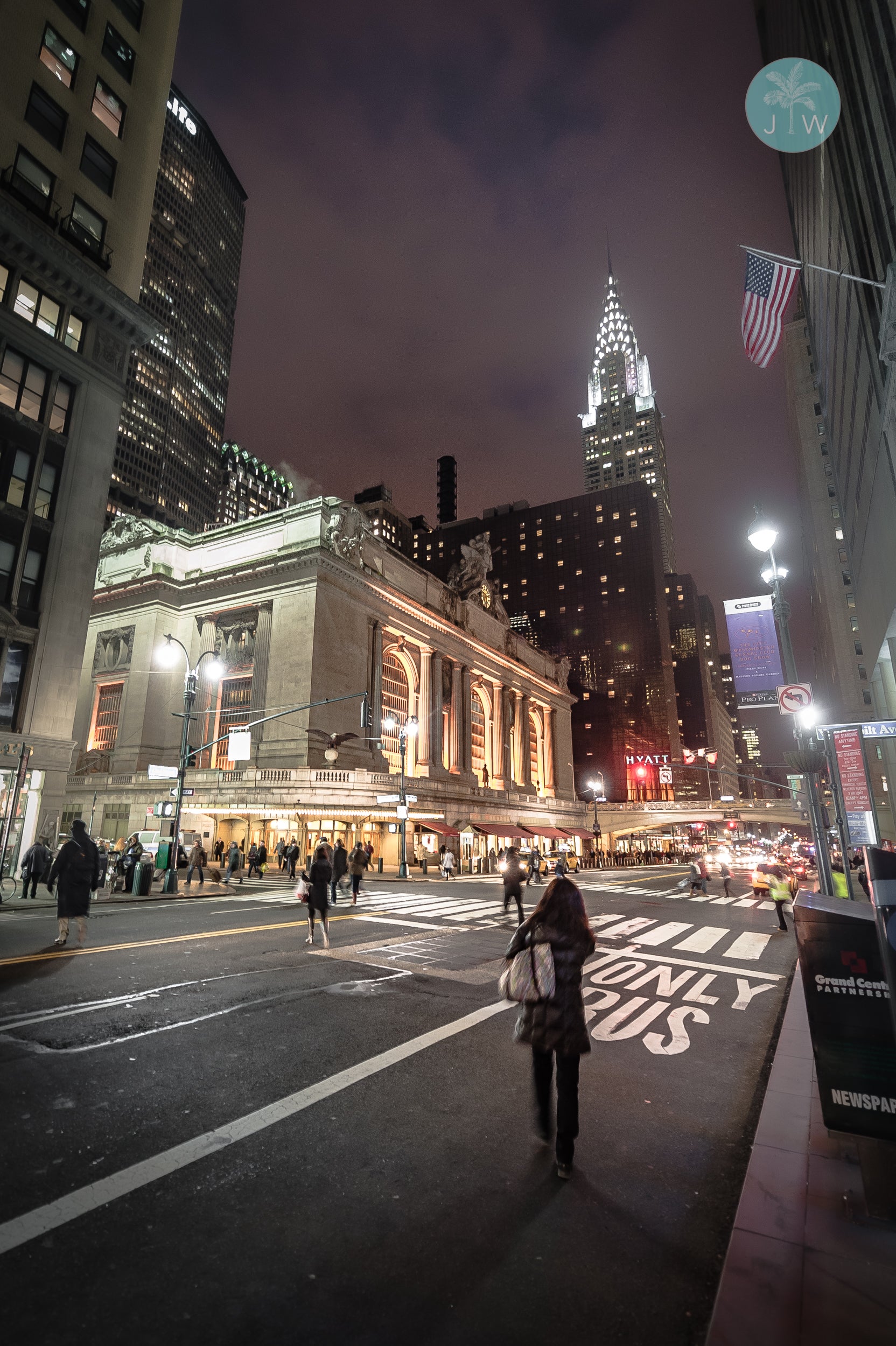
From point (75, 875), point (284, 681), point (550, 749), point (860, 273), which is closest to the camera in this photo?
point (75, 875)

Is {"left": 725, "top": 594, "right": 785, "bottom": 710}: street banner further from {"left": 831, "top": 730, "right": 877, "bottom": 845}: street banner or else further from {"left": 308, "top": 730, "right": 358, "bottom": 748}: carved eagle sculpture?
{"left": 308, "top": 730, "right": 358, "bottom": 748}: carved eagle sculpture

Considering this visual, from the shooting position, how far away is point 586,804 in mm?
85500

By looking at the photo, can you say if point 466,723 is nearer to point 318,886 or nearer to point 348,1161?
point 318,886

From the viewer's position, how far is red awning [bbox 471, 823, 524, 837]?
5510 cm

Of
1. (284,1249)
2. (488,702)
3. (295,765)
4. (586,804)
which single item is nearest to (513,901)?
(284,1249)

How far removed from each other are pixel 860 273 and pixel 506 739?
58.0m

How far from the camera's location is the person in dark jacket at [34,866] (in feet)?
63.1

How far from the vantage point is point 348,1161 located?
13.7 ft

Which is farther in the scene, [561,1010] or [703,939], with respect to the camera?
[703,939]

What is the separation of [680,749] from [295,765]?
366ft

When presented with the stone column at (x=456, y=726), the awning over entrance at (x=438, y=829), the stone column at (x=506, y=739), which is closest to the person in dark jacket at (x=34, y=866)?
the awning over entrance at (x=438, y=829)

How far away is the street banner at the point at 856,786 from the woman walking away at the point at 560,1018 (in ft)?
52.8

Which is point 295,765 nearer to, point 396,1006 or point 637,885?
point 637,885

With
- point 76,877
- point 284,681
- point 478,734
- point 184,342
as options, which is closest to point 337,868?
point 76,877
